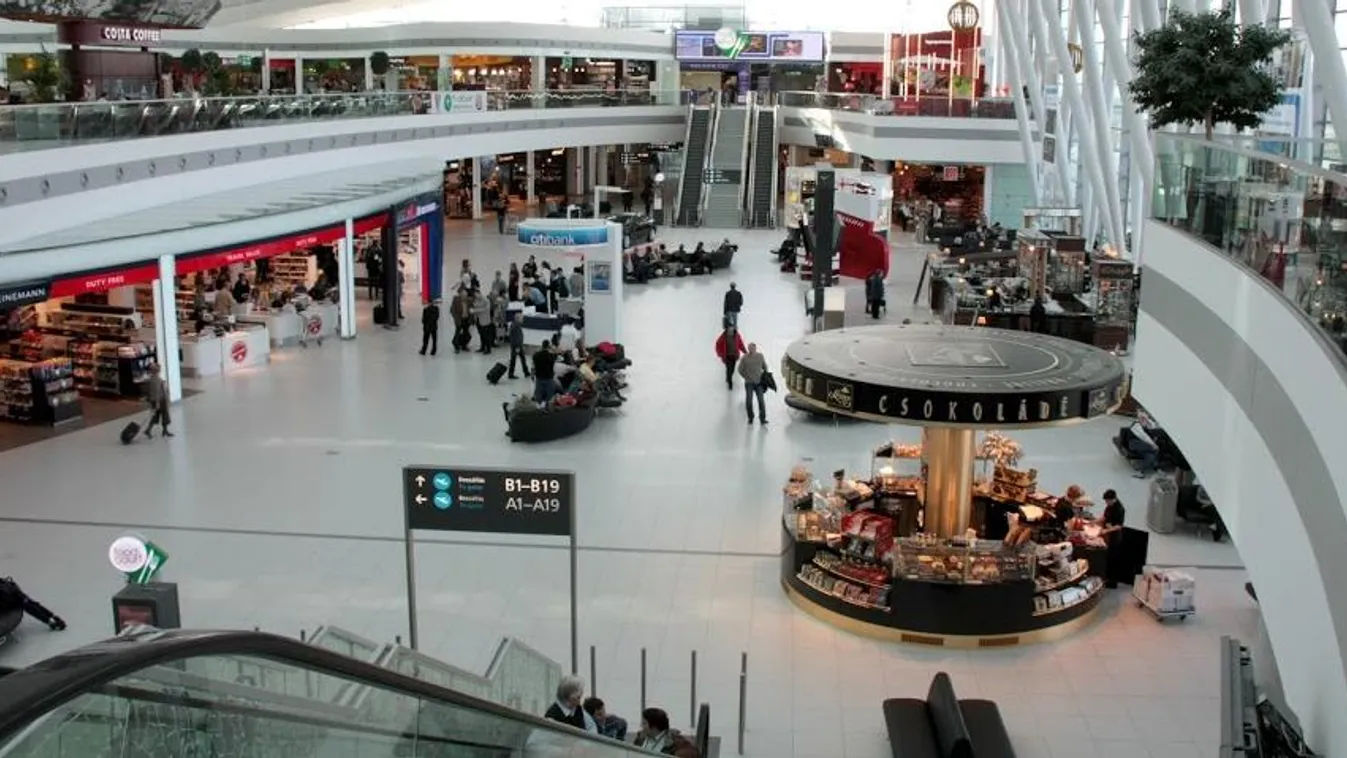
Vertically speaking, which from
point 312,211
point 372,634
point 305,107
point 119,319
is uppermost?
point 305,107

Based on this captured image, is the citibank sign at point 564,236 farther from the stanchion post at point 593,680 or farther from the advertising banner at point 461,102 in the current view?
the stanchion post at point 593,680

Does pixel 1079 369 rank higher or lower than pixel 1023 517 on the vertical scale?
higher

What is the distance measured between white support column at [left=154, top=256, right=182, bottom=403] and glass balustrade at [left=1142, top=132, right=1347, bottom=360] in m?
13.5

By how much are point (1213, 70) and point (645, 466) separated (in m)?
7.59

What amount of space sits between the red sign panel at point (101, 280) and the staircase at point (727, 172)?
86.1 ft

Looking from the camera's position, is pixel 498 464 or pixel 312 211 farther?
pixel 312 211

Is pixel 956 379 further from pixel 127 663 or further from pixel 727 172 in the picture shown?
pixel 727 172

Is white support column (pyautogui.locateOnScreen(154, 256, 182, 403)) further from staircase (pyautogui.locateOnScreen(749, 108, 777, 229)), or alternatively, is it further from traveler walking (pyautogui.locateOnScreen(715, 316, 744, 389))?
staircase (pyautogui.locateOnScreen(749, 108, 777, 229))

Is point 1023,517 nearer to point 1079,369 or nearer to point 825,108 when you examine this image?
point 1079,369

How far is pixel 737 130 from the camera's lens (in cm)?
4819

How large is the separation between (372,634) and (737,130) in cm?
3858

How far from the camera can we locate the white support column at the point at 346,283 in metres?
23.8

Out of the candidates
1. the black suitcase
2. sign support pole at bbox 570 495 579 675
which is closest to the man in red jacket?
the black suitcase

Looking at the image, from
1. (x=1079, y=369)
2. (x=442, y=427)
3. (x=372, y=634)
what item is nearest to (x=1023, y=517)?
(x=1079, y=369)
